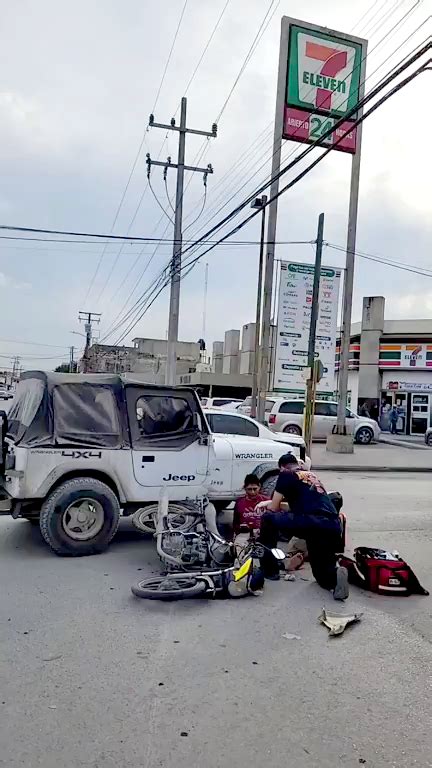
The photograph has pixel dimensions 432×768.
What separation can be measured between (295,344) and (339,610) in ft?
50.3

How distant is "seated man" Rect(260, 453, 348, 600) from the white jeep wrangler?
146 cm

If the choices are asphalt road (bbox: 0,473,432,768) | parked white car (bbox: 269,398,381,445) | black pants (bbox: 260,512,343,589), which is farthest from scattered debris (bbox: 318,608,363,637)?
parked white car (bbox: 269,398,381,445)

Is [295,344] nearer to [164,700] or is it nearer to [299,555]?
[299,555]

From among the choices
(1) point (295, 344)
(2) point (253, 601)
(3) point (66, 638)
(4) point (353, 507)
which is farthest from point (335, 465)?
(3) point (66, 638)

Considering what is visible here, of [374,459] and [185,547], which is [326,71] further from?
[185,547]

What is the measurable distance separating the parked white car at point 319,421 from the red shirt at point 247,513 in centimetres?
1531

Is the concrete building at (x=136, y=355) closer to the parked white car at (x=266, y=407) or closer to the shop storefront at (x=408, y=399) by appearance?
the shop storefront at (x=408, y=399)

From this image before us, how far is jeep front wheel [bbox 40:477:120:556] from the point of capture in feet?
21.1

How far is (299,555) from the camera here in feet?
21.0

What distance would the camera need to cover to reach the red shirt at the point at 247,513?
23.6 feet

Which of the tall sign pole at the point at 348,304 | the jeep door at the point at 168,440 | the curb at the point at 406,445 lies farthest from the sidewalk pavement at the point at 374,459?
the jeep door at the point at 168,440

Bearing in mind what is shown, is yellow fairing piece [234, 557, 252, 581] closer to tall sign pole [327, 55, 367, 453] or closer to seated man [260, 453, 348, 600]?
seated man [260, 453, 348, 600]

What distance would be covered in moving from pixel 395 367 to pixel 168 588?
2756cm

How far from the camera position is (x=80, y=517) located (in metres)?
6.60
